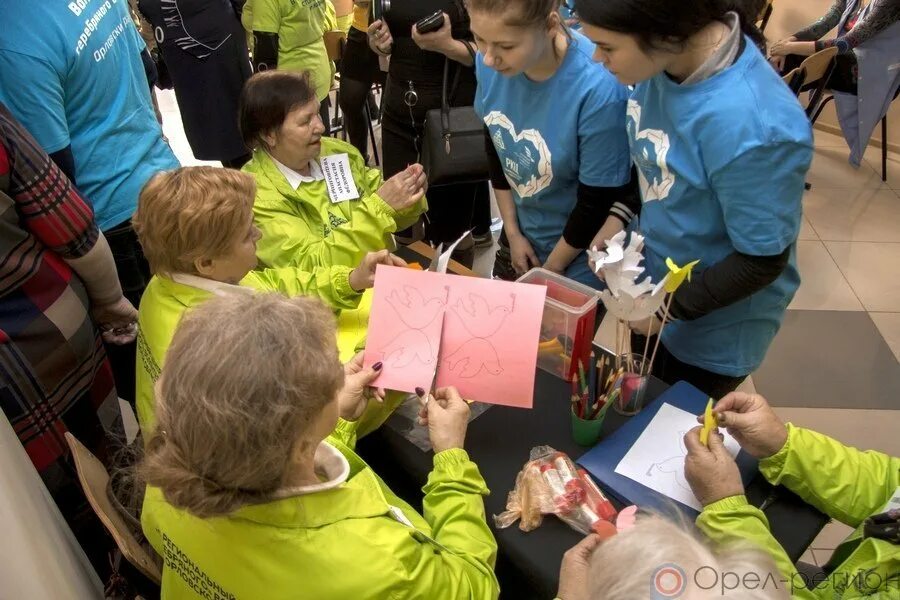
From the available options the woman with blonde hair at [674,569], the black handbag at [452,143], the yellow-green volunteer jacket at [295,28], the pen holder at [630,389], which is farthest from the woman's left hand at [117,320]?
the yellow-green volunteer jacket at [295,28]

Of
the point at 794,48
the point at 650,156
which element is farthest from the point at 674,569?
the point at 794,48

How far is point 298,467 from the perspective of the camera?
90cm

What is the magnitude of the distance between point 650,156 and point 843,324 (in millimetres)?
2119

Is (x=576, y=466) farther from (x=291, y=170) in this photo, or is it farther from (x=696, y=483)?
(x=291, y=170)

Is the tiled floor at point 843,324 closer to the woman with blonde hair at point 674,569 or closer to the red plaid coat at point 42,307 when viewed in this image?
the woman with blonde hair at point 674,569

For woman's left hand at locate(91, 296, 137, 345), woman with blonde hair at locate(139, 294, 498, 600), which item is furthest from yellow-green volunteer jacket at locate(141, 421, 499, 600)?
woman's left hand at locate(91, 296, 137, 345)

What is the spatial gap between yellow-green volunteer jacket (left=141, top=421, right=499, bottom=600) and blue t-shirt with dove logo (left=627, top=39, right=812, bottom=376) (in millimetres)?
756

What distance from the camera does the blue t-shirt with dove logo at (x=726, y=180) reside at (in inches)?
45.3

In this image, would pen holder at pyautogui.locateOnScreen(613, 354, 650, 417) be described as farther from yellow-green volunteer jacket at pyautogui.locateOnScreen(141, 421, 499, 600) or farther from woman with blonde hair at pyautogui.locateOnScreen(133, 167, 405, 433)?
woman with blonde hair at pyautogui.locateOnScreen(133, 167, 405, 433)

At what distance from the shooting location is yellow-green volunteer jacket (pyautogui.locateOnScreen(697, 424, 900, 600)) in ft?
3.20

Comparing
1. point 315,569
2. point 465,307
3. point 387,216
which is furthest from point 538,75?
point 315,569

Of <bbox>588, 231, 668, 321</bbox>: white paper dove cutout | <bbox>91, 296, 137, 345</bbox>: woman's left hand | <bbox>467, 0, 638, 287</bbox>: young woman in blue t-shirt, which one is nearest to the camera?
<bbox>588, 231, 668, 321</bbox>: white paper dove cutout

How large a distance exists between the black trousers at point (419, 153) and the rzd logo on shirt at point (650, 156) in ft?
4.11

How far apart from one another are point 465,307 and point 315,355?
0.41 metres
